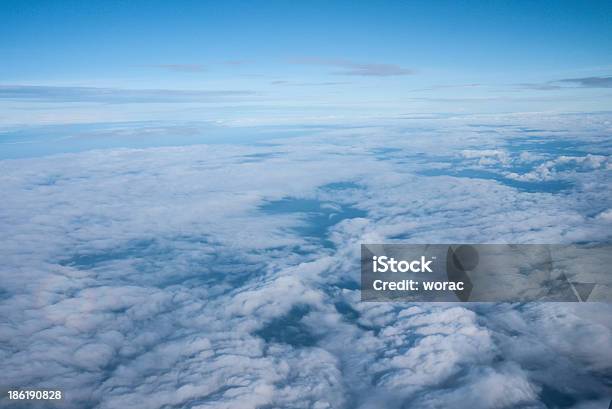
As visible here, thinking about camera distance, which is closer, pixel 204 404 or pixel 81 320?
pixel 204 404

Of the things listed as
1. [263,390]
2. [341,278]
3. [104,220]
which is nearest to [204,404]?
[263,390]

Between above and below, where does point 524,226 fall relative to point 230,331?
above

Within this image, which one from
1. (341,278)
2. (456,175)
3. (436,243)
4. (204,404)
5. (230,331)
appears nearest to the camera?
(204,404)

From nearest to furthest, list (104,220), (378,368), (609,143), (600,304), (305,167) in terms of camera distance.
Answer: (378,368) → (600,304) → (104,220) → (305,167) → (609,143)

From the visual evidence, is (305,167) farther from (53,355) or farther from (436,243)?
(53,355)

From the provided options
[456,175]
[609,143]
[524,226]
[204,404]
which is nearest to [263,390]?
[204,404]

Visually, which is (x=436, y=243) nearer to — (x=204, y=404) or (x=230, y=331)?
(x=230, y=331)

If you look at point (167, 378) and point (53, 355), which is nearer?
point (167, 378)

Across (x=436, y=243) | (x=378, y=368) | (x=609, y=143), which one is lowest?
(x=378, y=368)

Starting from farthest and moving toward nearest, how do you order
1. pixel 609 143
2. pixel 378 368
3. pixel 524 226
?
1. pixel 609 143
2. pixel 524 226
3. pixel 378 368
